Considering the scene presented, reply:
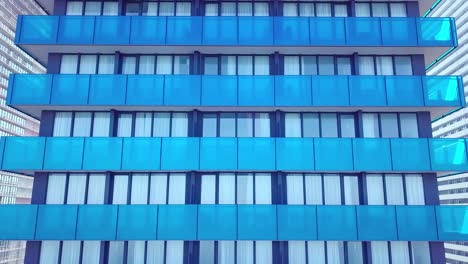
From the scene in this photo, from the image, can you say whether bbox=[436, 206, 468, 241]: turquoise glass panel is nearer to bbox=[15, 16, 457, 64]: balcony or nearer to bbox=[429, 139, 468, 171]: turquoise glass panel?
bbox=[429, 139, 468, 171]: turquoise glass panel

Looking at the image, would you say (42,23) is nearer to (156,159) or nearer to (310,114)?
(156,159)

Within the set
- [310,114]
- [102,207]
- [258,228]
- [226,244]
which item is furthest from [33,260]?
[310,114]

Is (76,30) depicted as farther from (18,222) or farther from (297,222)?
(297,222)

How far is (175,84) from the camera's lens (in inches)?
581

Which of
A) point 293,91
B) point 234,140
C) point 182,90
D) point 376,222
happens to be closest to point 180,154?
point 234,140

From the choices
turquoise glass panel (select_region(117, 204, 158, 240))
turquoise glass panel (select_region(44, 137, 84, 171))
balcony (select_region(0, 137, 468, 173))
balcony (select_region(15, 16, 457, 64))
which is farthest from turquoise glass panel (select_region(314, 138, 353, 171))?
turquoise glass panel (select_region(44, 137, 84, 171))

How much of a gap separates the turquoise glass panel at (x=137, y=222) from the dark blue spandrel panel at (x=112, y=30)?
8.20 m

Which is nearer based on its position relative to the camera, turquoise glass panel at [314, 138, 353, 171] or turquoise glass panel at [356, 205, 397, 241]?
turquoise glass panel at [356, 205, 397, 241]

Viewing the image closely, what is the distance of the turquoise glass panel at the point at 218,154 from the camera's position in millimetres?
13938

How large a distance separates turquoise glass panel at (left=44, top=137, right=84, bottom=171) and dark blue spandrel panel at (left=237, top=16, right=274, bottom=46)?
30.5 feet

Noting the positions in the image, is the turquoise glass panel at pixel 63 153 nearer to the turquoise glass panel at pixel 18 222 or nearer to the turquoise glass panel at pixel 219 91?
→ the turquoise glass panel at pixel 18 222

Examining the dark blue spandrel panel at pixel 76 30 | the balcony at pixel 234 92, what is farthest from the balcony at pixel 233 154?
the dark blue spandrel panel at pixel 76 30

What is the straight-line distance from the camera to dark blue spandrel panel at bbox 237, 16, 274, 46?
50.2 feet

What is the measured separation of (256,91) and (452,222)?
1054 cm
